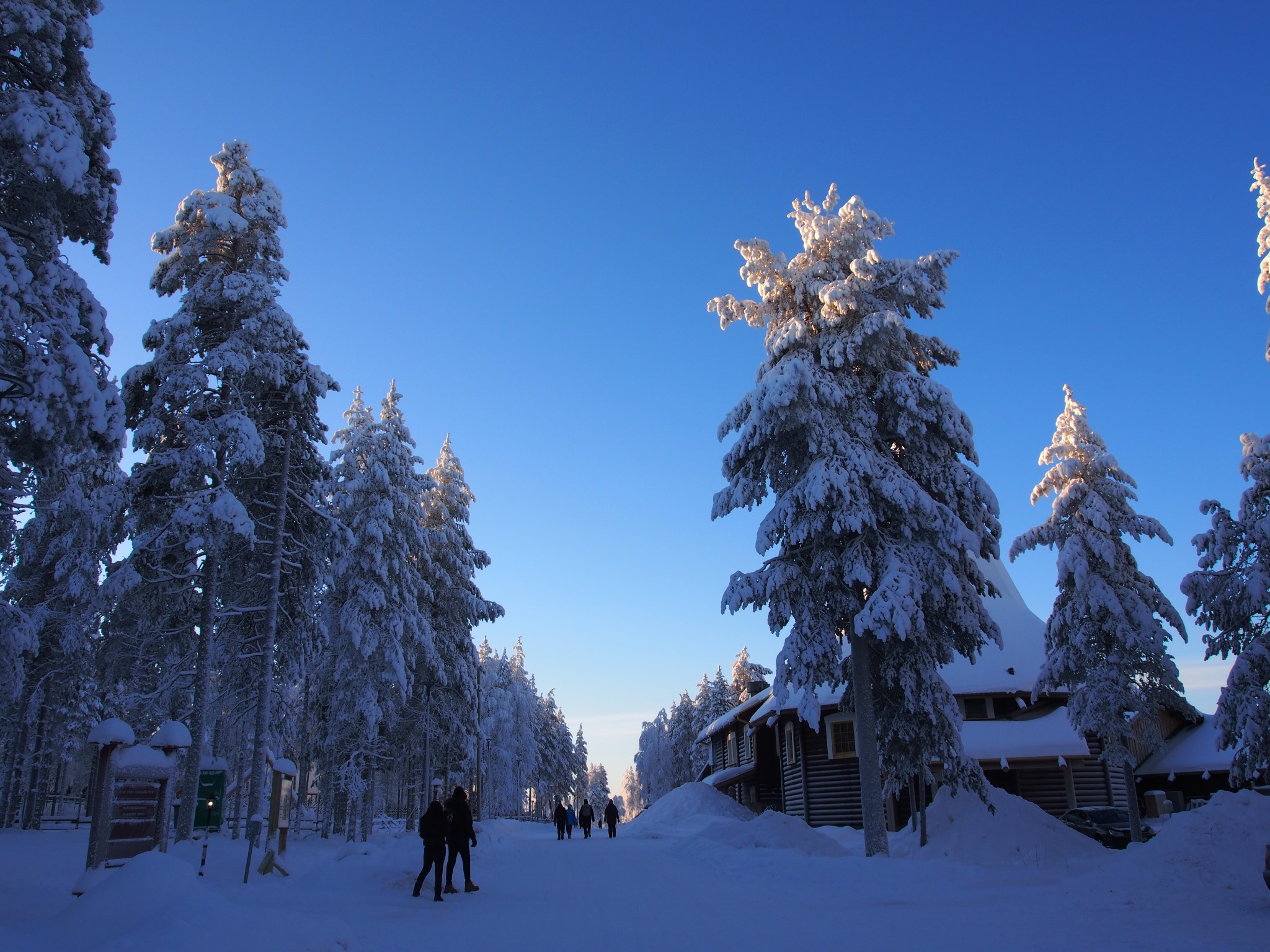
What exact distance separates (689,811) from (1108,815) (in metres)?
19.8

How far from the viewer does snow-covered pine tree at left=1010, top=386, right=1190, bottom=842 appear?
837 inches

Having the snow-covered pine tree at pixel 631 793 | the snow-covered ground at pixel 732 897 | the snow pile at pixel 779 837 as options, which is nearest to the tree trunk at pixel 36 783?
the snow-covered ground at pixel 732 897

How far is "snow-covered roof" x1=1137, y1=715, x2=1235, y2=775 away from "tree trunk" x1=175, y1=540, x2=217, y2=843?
31447 millimetres

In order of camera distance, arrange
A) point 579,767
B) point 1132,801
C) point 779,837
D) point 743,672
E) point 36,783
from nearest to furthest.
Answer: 1. point 779,837
2. point 1132,801
3. point 36,783
4. point 743,672
5. point 579,767

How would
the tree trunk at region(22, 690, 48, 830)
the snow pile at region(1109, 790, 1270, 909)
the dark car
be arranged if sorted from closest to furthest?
the snow pile at region(1109, 790, 1270, 909)
the dark car
the tree trunk at region(22, 690, 48, 830)

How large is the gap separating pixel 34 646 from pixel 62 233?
7.24 m

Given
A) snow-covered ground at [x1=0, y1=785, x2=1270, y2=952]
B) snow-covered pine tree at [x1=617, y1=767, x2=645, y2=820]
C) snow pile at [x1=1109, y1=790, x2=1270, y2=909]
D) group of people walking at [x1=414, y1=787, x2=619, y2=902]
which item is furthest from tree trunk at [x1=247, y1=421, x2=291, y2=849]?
snow-covered pine tree at [x1=617, y1=767, x2=645, y2=820]

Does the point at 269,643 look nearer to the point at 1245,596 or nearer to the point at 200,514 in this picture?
the point at 200,514

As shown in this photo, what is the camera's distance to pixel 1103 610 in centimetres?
2178

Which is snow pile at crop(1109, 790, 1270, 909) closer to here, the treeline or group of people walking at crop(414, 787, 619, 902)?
group of people walking at crop(414, 787, 619, 902)

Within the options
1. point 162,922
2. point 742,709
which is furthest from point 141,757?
point 742,709

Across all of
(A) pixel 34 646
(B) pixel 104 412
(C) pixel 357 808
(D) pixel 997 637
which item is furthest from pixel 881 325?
(C) pixel 357 808

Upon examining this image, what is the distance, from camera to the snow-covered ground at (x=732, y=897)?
6750 millimetres

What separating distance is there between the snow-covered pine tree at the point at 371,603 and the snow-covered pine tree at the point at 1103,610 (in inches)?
789
